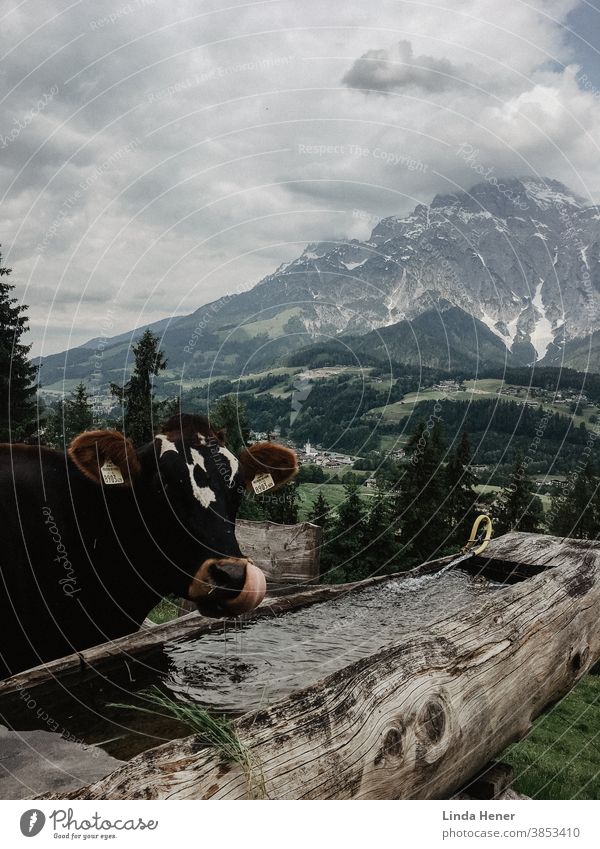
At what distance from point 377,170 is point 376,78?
2008 mm

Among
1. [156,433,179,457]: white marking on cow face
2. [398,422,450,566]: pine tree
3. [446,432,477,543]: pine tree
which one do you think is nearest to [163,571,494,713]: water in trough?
[156,433,179,457]: white marking on cow face

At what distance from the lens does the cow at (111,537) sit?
429 centimetres

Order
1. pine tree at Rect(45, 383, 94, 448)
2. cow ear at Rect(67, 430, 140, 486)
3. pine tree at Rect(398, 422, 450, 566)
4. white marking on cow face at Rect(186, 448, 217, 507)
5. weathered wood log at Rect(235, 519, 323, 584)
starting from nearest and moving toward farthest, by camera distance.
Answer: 1. cow ear at Rect(67, 430, 140, 486)
2. white marking on cow face at Rect(186, 448, 217, 507)
3. weathered wood log at Rect(235, 519, 323, 584)
4. pine tree at Rect(45, 383, 94, 448)
5. pine tree at Rect(398, 422, 450, 566)

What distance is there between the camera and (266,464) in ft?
17.7

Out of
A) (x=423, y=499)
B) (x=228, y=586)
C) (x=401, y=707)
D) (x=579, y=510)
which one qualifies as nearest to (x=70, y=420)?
(x=423, y=499)

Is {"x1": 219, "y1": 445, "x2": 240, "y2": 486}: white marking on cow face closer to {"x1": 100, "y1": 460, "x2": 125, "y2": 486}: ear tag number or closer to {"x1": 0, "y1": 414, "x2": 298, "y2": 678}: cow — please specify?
{"x1": 0, "y1": 414, "x2": 298, "y2": 678}: cow

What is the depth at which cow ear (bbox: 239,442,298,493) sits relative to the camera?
5305 mm

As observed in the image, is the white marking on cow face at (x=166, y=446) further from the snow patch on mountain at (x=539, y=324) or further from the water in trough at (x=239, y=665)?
the snow patch on mountain at (x=539, y=324)

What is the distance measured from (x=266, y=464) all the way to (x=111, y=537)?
1394 mm

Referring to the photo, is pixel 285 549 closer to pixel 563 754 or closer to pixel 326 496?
pixel 563 754

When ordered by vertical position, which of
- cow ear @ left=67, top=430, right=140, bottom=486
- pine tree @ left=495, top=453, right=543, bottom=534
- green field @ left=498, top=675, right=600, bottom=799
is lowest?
green field @ left=498, top=675, right=600, bottom=799

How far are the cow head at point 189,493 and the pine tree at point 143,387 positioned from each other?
2298 millimetres

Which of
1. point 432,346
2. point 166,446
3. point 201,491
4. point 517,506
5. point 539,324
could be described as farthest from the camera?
point 432,346

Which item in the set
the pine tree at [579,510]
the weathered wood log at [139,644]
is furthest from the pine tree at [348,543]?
the pine tree at [579,510]
